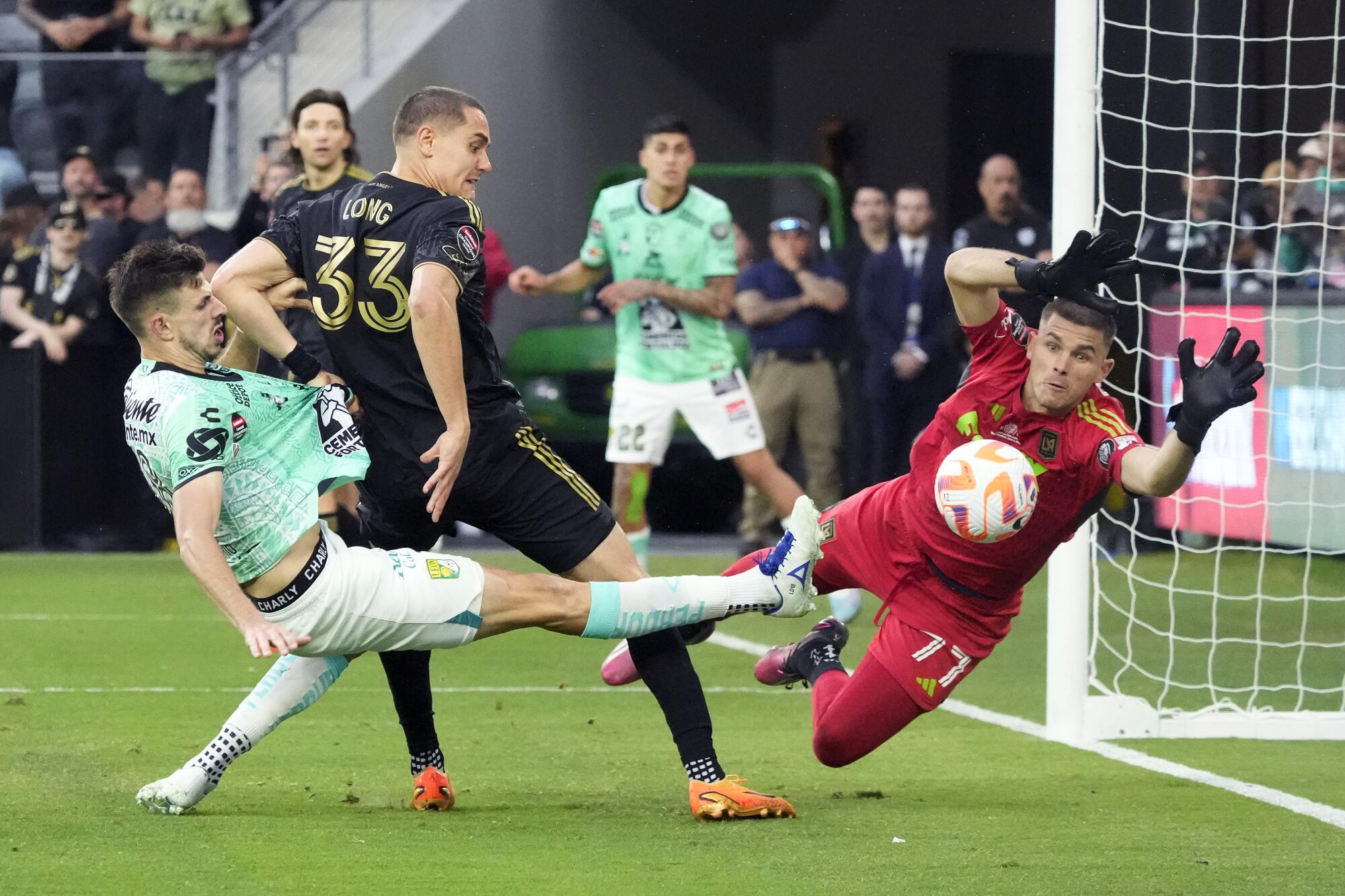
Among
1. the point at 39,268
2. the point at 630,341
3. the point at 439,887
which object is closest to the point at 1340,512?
the point at 630,341

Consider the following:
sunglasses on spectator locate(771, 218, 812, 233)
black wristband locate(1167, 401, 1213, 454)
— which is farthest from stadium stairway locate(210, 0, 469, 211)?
black wristband locate(1167, 401, 1213, 454)

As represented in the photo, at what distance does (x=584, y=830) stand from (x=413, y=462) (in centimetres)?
109

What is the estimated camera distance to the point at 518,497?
5016mm

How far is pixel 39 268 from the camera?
12680 mm

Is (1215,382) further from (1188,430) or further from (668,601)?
(668,601)

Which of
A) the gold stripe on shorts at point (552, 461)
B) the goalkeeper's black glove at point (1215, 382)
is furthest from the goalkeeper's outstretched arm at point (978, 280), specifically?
the gold stripe on shorts at point (552, 461)

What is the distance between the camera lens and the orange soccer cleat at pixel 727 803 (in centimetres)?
504

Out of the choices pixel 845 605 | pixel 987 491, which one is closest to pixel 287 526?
pixel 987 491

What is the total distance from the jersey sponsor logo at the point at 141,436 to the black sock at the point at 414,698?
1.01m

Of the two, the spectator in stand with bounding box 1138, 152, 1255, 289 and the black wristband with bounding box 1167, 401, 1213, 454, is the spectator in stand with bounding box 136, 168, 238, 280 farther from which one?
the black wristband with bounding box 1167, 401, 1213, 454

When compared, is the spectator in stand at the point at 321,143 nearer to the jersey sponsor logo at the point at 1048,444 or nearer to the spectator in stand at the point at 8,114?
the jersey sponsor logo at the point at 1048,444

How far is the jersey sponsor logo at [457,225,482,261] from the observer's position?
4.78m

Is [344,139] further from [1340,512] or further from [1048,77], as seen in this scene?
[1048,77]

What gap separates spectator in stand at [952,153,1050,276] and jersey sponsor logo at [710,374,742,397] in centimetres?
321
